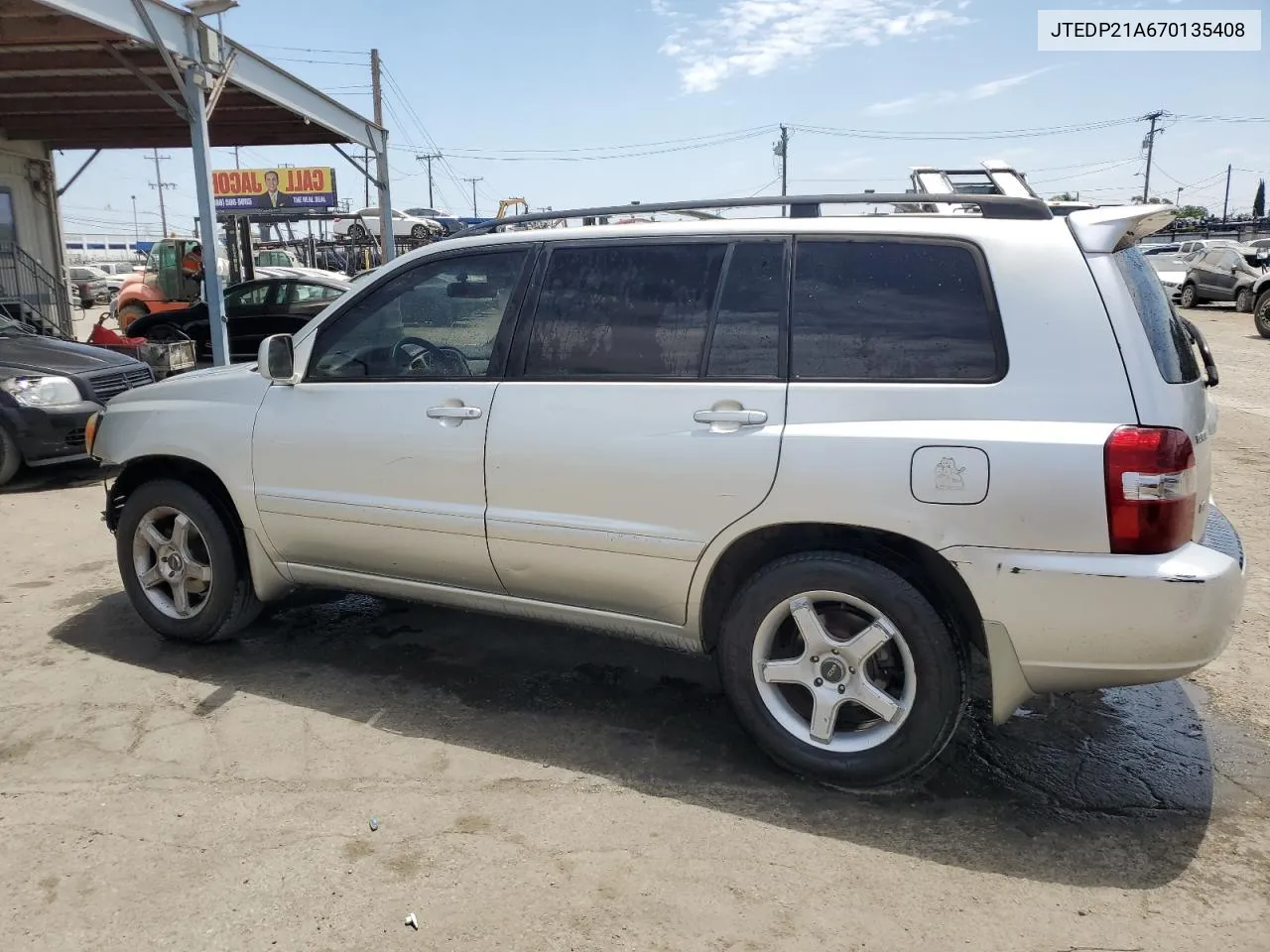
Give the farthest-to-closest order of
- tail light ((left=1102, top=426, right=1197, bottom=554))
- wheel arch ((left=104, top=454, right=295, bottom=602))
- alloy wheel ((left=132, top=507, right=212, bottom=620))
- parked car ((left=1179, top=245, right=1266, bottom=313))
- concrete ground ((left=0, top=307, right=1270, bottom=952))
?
parked car ((left=1179, top=245, right=1266, bottom=313)), alloy wheel ((left=132, top=507, right=212, bottom=620)), wheel arch ((left=104, top=454, right=295, bottom=602)), tail light ((left=1102, top=426, right=1197, bottom=554)), concrete ground ((left=0, top=307, right=1270, bottom=952))

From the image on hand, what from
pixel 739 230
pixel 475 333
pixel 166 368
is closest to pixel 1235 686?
pixel 739 230

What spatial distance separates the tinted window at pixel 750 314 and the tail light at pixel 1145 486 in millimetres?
1046

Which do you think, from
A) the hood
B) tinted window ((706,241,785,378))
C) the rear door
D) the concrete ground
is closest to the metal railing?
the rear door

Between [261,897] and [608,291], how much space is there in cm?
224

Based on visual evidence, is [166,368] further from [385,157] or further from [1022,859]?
[1022,859]

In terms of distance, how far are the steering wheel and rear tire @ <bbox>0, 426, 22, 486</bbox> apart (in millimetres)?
5443

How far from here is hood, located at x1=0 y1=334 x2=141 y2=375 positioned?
782 centimetres

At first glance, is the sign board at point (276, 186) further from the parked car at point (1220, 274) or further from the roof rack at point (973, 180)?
the roof rack at point (973, 180)

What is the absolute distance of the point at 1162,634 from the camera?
2682mm

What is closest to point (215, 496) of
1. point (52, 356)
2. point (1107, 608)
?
point (1107, 608)

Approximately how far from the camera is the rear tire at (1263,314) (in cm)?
1781

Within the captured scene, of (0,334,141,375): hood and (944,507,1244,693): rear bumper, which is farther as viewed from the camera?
(0,334,141,375): hood

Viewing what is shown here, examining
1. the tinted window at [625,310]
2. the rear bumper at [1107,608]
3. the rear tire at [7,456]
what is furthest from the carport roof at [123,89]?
the rear bumper at [1107,608]

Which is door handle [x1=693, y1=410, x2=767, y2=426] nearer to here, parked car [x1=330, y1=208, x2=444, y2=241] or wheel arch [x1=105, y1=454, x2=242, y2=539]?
wheel arch [x1=105, y1=454, x2=242, y2=539]
